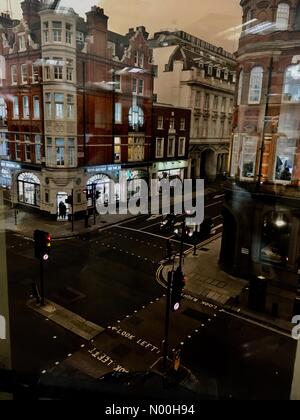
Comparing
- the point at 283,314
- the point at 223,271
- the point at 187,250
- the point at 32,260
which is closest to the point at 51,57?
the point at 32,260

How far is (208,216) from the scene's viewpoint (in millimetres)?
18312

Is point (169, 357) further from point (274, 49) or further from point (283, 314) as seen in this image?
point (274, 49)

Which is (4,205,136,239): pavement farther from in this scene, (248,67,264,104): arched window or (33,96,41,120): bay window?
(248,67,264,104): arched window

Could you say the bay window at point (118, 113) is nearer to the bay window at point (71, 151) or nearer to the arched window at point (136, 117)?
the arched window at point (136, 117)

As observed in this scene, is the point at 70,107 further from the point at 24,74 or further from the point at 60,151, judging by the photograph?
the point at 24,74

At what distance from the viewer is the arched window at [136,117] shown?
19.2 m

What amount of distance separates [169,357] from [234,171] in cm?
629

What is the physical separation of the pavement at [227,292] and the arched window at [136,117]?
1035cm

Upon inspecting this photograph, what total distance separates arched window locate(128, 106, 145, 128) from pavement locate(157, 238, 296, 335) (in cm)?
1035

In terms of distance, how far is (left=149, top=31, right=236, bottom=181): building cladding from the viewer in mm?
21470

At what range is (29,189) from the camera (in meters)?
17.4

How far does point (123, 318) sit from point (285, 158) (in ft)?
21.0

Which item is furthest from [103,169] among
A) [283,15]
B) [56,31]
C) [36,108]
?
[283,15]

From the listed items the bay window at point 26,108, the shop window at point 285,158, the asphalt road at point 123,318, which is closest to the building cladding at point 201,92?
the bay window at point 26,108
